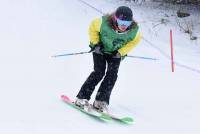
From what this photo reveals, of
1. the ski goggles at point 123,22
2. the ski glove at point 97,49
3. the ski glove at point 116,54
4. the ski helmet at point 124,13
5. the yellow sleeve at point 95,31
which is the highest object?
the ski helmet at point 124,13

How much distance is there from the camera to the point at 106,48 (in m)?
8.13

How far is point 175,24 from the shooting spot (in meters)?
13.9

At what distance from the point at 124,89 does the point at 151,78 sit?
1035 mm

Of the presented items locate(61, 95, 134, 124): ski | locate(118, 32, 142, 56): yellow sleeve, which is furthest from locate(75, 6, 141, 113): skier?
locate(61, 95, 134, 124): ski

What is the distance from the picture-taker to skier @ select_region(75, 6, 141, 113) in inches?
314

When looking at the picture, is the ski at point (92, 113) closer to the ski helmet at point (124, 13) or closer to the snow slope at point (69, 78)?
the snow slope at point (69, 78)

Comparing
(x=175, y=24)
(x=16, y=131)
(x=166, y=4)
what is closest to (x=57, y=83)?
(x=16, y=131)

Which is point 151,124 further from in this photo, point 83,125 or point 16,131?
point 16,131

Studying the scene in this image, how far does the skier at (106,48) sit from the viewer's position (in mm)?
7965

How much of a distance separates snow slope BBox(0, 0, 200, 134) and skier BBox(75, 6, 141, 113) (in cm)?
36

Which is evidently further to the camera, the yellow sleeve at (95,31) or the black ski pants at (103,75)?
the black ski pants at (103,75)

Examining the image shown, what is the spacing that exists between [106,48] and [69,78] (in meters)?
2.28

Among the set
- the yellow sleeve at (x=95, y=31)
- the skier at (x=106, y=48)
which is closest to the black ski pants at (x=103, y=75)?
the skier at (x=106, y=48)

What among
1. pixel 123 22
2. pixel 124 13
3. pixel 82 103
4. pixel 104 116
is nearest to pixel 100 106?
pixel 82 103
